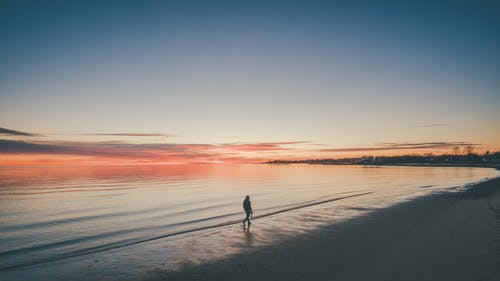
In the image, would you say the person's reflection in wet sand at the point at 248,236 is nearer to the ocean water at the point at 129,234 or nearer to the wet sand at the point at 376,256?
the ocean water at the point at 129,234

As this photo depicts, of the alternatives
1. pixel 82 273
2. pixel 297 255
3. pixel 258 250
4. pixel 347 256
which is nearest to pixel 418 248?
pixel 347 256

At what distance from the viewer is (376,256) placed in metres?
15.6

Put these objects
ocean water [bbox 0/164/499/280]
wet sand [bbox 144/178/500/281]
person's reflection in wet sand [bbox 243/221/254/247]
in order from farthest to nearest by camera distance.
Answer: person's reflection in wet sand [bbox 243/221/254/247], ocean water [bbox 0/164/499/280], wet sand [bbox 144/178/500/281]

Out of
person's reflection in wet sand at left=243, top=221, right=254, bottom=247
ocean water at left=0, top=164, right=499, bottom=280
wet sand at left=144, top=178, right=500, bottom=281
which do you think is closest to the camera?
wet sand at left=144, top=178, right=500, bottom=281

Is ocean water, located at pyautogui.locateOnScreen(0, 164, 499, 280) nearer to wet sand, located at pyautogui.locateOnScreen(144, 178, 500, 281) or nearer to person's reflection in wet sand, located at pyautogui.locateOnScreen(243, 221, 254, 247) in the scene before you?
person's reflection in wet sand, located at pyautogui.locateOnScreen(243, 221, 254, 247)

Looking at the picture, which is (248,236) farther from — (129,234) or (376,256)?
(129,234)

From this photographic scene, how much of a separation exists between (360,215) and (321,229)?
7597mm

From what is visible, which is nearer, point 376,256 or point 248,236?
point 376,256

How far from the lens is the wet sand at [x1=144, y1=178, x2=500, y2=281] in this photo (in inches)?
521

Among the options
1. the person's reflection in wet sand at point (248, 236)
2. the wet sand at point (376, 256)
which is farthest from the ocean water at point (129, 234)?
the wet sand at point (376, 256)

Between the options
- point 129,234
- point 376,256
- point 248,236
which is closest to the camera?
point 376,256

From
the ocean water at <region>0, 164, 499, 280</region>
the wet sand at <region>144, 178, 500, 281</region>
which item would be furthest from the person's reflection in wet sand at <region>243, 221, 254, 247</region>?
the wet sand at <region>144, 178, 500, 281</region>

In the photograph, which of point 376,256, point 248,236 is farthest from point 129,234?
point 376,256

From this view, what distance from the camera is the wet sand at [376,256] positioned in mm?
13227
